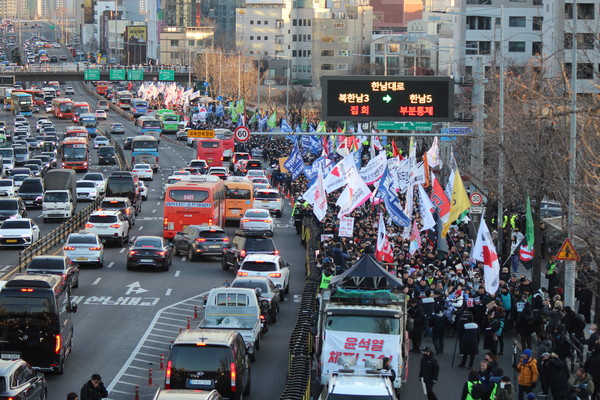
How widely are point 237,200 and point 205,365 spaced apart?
35.3 m

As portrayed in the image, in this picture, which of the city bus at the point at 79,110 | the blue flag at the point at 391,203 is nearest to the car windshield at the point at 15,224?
the blue flag at the point at 391,203

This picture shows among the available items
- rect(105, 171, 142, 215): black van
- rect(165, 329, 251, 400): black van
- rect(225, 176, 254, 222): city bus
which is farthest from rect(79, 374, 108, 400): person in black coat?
rect(105, 171, 142, 215): black van

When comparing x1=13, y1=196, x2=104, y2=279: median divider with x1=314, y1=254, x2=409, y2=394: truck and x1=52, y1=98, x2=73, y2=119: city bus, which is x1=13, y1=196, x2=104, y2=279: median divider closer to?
x1=314, y1=254, x2=409, y2=394: truck

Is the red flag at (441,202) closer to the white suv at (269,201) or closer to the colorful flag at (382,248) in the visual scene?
the colorful flag at (382,248)

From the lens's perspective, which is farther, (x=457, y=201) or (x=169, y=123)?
(x=169, y=123)

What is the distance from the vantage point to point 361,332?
24688 mm

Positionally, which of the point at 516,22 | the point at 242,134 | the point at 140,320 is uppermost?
the point at 516,22

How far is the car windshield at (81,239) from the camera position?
44094 mm

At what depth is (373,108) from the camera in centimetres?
3791

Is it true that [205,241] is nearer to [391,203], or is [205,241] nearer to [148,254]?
[148,254]

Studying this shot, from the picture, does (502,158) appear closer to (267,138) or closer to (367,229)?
(367,229)

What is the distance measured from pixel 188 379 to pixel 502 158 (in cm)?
1892

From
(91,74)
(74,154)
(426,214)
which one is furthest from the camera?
(91,74)

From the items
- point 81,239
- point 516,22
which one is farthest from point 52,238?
point 516,22
